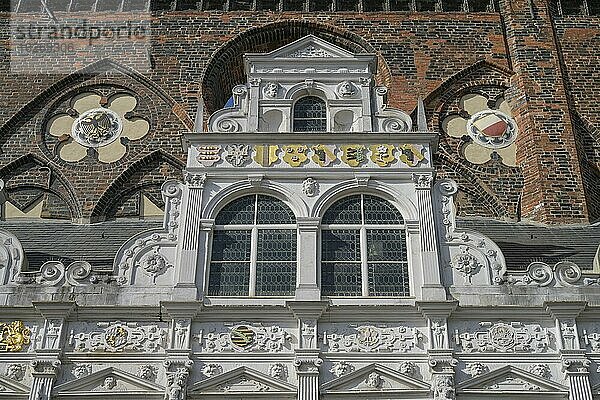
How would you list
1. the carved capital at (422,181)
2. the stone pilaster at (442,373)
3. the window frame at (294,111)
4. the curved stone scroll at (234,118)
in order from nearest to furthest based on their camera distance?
the stone pilaster at (442,373), the carved capital at (422,181), the curved stone scroll at (234,118), the window frame at (294,111)

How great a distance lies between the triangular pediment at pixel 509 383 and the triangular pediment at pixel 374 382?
0.56m

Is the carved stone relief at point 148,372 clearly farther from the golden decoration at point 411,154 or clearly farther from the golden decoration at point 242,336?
the golden decoration at point 411,154

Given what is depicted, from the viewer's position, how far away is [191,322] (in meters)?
11.2

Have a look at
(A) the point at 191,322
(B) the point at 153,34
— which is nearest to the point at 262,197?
(A) the point at 191,322

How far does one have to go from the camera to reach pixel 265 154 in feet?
42.3

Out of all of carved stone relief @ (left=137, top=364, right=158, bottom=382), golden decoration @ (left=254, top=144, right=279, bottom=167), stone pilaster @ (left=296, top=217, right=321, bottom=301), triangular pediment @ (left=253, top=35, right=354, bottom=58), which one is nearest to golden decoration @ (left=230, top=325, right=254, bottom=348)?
stone pilaster @ (left=296, top=217, right=321, bottom=301)

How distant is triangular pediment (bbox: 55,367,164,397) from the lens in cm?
1074

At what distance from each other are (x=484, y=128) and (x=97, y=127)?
791cm

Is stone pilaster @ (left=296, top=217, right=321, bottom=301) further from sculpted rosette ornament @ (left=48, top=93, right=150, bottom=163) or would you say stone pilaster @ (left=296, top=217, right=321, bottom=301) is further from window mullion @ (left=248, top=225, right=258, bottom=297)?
sculpted rosette ornament @ (left=48, top=93, right=150, bottom=163)

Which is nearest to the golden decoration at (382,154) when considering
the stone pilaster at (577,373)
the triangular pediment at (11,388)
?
the stone pilaster at (577,373)

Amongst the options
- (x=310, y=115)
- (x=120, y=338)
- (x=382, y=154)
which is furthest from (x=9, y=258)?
(x=382, y=154)

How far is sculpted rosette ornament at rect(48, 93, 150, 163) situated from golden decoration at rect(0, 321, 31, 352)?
7.17 m

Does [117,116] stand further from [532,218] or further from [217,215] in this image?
[532,218]

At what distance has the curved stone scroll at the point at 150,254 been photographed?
11789 millimetres
